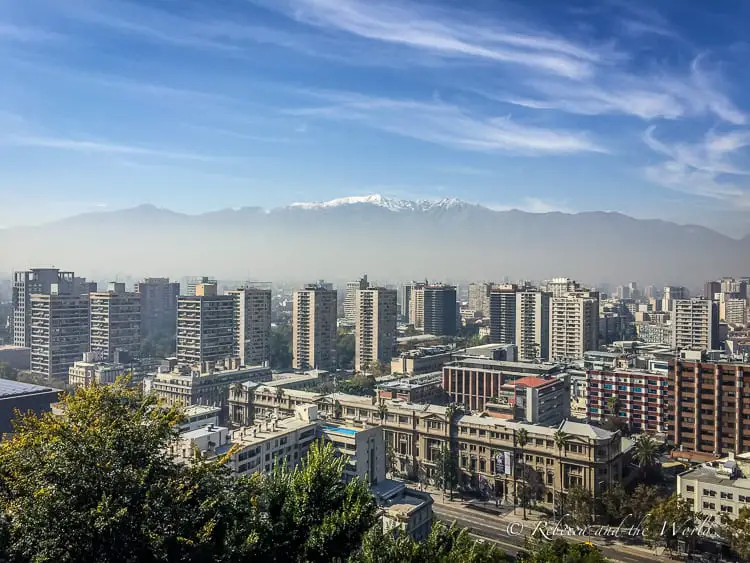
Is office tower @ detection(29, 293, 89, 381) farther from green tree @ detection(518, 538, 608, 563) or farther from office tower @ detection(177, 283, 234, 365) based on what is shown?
green tree @ detection(518, 538, 608, 563)

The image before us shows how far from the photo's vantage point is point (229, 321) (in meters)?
26.4

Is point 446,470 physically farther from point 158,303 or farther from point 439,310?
point 439,310

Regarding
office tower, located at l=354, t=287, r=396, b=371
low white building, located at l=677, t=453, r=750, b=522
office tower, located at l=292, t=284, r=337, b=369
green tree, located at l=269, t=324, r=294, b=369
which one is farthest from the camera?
green tree, located at l=269, t=324, r=294, b=369

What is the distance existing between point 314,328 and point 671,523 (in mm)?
19958

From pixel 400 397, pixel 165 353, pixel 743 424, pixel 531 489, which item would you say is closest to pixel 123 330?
pixel 165 353

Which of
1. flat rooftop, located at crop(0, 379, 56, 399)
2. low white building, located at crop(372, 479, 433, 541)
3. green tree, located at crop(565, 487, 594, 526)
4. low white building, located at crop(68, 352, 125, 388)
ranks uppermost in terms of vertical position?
flat rooftop, located at crop(0, 379, 56, 399)

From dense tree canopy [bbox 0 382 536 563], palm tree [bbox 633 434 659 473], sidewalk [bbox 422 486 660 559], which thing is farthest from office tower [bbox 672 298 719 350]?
dense tree canopy [bbox 0 382 536 563]

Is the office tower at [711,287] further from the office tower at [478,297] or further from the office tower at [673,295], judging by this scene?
the office tower at [478,297]

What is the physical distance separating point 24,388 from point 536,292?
2341 centimetres

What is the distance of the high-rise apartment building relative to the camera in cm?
2664

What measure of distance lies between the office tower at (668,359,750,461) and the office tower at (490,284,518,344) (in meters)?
17.4

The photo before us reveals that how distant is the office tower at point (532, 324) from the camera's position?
3066 cm

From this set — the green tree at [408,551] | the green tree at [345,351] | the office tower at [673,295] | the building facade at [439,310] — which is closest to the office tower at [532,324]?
the building facade at [439,310]

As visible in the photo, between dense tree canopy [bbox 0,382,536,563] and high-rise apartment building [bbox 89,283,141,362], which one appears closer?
dense tree canopy [bbox 0,382,536,563]
